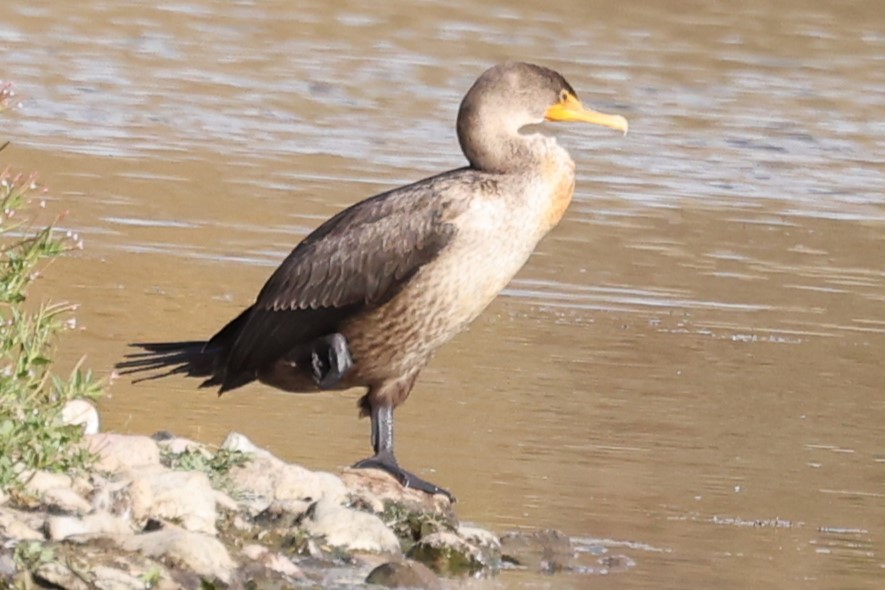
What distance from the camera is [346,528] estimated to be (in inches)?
276

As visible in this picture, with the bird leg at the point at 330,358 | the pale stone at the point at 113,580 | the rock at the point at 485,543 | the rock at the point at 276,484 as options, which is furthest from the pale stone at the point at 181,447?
the pale stone at the point at 113,580

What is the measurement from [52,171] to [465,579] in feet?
22.9

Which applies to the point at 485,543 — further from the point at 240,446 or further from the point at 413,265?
the point at 413,265

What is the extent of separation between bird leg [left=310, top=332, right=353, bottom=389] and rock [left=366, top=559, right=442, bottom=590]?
4.38ft

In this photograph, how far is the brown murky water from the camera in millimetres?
8242

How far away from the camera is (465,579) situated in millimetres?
6980

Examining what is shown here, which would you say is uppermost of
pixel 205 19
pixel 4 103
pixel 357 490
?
pixel 4 103

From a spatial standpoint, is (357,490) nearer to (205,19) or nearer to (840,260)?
(840,260)

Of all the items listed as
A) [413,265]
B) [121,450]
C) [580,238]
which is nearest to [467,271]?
[413,265]

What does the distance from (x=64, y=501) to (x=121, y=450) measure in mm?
588

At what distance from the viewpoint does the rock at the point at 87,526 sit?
6.28m

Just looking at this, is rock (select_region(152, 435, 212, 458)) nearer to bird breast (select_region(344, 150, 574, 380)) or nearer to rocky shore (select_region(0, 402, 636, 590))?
rocky shore (select_region(0, 402, 636, 590))

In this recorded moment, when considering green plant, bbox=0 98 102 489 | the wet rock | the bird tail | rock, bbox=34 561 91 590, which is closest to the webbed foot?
the wet rock

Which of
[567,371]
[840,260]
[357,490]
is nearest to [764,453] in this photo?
[567,371]
